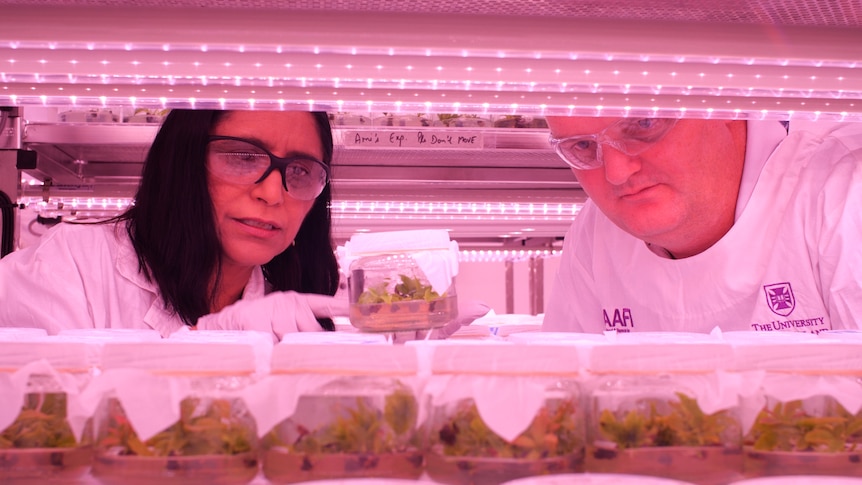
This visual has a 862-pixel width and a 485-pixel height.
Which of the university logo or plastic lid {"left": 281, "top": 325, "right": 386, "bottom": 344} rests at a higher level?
the university logo

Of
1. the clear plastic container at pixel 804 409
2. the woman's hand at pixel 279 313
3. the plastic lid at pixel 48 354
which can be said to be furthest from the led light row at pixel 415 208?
the clear plastic container at pixel 804 409

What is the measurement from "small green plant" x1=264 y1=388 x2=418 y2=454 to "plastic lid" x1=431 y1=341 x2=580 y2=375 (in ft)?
0.23

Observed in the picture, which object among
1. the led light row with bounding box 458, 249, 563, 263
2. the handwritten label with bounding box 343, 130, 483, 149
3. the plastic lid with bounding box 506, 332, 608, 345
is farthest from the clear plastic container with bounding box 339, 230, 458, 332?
the led light row with bounding box 458, 249, 563, 263

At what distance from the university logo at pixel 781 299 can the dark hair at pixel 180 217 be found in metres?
1.31

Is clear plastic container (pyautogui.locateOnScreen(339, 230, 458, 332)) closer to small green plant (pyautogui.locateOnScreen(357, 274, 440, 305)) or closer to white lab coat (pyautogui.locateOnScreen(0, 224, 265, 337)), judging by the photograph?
small green plant (pyautogui.locateOnScreen(357, 274, 440, 305))

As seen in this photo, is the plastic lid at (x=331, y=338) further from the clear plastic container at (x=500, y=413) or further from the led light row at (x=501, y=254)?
the led light row at (x=501, y=254)

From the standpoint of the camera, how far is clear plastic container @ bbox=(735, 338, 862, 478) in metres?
0.97

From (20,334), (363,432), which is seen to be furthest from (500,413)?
(20,334)

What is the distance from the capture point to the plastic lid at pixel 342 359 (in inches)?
37.5

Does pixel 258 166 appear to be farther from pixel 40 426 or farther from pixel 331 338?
pixel 40 426

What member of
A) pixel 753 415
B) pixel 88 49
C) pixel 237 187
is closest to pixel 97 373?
pixel 88 49

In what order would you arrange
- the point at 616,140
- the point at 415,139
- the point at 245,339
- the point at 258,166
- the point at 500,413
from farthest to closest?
1. the point at 415,139
2. the point at 258,166
3. the point at 616,140
4. the point at 245,339
5. the point at 500,413

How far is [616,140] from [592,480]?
1.11m

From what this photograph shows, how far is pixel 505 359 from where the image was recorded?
94cm
